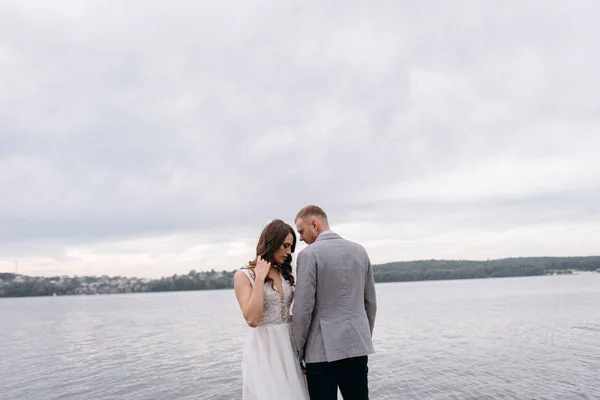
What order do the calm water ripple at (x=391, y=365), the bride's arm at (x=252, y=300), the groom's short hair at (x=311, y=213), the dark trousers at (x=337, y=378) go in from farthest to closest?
the calm water ripple at (x=391, y=365) < the groom's short hair at (x=311, y=213) < the dark trousers at (x=337, y=378) < the bride's arm at (x=252, y=300)

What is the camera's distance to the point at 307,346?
4207 millimetres

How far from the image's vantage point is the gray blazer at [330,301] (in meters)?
4.04

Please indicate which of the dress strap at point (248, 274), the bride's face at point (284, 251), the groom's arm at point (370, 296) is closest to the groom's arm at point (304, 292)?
the bride's face at point (284, 251)

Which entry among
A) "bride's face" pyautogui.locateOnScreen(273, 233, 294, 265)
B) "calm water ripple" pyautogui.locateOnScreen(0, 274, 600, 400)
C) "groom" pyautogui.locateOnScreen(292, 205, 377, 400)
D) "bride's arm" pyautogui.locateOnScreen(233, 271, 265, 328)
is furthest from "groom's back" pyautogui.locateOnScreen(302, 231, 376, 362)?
"calm water ripple" pyautogui.locateOnScreen(0, 274, 600, 400)

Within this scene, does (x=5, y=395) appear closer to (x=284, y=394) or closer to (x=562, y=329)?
(x=284, y=394)

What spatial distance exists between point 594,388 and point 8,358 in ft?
76.3

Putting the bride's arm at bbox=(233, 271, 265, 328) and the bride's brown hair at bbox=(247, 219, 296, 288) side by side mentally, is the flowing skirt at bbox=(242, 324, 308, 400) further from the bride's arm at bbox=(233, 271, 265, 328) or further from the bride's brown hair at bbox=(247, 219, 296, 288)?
the bride's brown hair at bbox=(247, 219, 296, 288)

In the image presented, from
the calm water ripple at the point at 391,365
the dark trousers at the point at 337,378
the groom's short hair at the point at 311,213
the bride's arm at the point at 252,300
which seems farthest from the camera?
the calm water ripple at the point at 391,365


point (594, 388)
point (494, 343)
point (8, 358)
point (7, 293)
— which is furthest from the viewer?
point (7, 293)

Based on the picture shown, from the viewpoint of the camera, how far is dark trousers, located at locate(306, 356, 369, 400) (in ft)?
13.6

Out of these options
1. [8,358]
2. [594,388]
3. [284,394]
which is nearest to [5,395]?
[8,358]

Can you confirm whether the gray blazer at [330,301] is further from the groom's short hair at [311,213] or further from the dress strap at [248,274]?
the dress strap at [248,274]

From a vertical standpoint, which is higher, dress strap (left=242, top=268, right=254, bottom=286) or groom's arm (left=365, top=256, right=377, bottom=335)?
dress strap (left=242, top=268, right=254, bottom=286)

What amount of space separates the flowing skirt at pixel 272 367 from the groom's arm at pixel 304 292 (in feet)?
0.68
